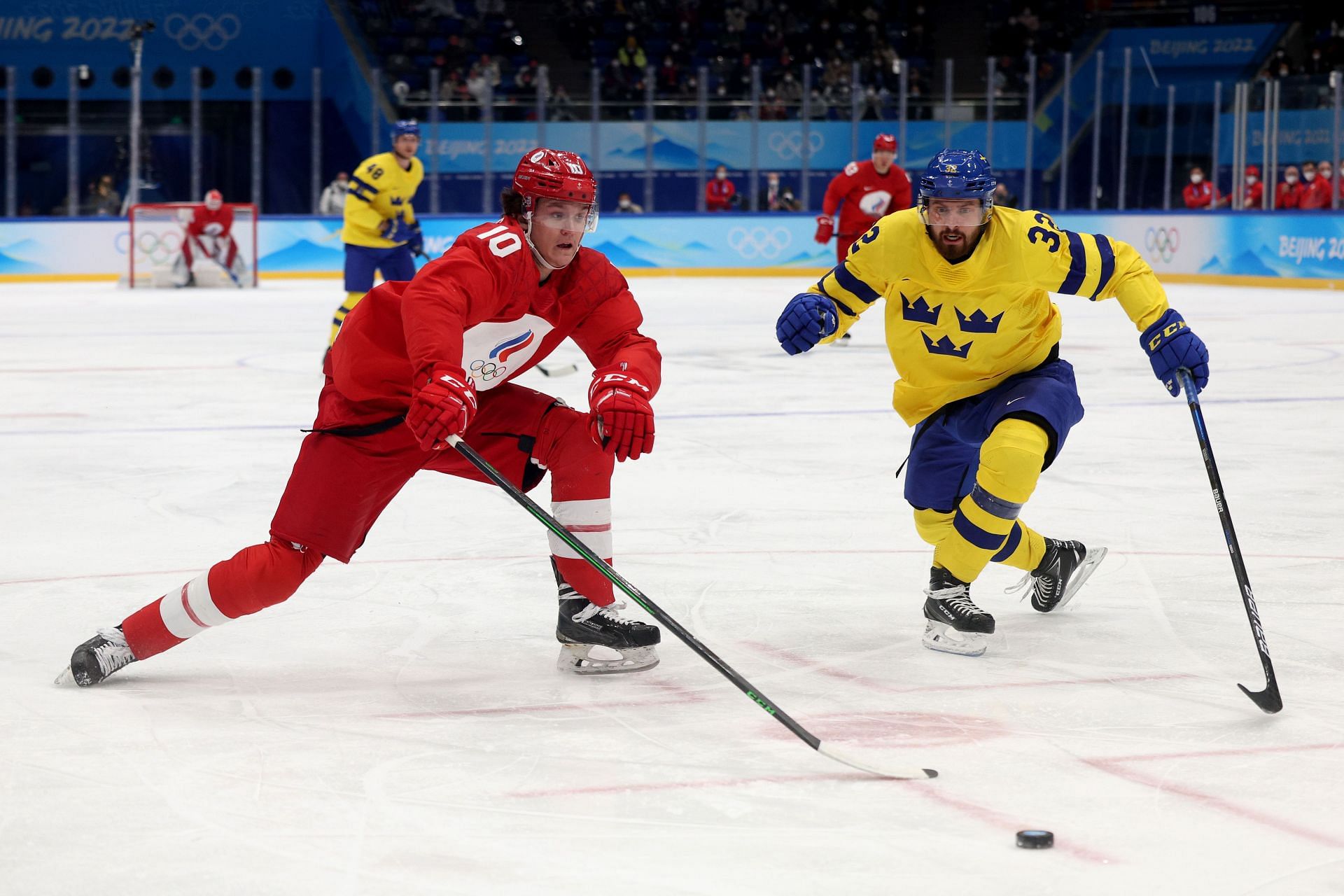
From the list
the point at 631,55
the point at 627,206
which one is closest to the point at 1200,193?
the point at 627,206

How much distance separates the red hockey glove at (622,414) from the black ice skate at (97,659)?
921 mm

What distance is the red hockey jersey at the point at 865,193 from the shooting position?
34.4ft

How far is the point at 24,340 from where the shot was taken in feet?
33.0

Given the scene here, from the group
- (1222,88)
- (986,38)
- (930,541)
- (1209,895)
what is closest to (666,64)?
(986,38)

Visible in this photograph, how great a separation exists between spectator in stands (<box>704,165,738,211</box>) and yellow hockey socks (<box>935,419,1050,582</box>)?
15822 millimetres

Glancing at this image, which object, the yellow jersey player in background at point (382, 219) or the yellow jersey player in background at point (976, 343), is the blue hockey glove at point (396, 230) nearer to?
the yellow jersey player in background at point (382, 219)

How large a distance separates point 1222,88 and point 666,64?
7520 mm

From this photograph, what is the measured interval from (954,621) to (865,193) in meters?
7.82

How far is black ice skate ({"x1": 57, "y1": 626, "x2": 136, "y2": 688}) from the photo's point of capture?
2721 millimetres

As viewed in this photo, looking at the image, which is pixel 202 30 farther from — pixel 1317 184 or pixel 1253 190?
pixel 1317 184

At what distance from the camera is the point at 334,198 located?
18094 millimetres

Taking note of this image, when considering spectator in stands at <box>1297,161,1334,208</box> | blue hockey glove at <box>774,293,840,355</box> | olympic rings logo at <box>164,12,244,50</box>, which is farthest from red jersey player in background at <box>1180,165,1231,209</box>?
blue hockey glove at <box>774,293,840,355</box>

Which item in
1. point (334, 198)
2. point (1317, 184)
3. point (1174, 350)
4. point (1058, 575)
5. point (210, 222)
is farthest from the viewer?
point (334, 198)

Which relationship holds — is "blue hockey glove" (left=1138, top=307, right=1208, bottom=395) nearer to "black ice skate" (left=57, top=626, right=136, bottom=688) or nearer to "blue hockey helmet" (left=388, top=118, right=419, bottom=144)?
"black ice skate" (left=57, top=626, right=136, bottom=688)
